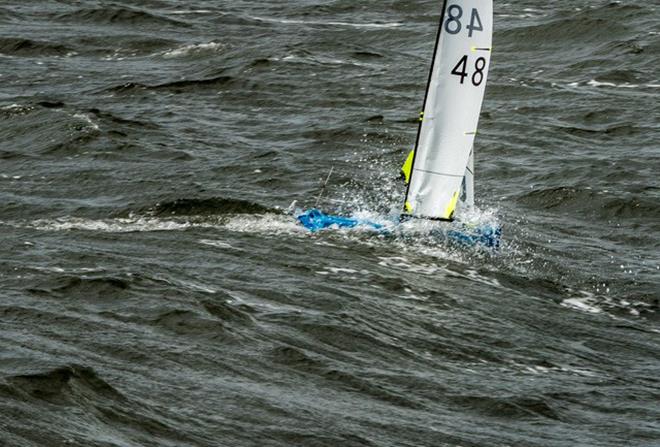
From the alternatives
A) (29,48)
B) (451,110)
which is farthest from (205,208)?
(29,48)

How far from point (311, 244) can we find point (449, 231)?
2.57 metres

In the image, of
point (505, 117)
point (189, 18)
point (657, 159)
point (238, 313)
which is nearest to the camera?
point (238, 313)

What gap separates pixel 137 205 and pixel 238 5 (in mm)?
22546

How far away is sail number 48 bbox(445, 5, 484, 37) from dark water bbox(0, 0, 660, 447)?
152 inches

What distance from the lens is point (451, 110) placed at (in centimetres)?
2462

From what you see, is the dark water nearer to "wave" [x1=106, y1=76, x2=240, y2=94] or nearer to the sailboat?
"wave" [x1=106, y1=76, x2=240, y2=94]

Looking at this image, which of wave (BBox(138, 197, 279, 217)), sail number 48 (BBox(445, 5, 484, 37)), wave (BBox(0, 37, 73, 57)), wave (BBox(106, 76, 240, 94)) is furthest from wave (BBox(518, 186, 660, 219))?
wave (BBox(0, 37, 73, 57))

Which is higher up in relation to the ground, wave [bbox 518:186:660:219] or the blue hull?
the blue hull

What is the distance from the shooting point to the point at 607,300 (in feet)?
76.2

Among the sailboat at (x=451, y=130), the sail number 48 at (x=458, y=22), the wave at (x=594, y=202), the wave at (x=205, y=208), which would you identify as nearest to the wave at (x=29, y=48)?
the wave at (x=205, y=208)

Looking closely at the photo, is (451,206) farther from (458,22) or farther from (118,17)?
(118,17)

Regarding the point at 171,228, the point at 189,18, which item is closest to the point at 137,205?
the point at 171,228

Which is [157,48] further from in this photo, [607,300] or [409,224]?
[607,300]

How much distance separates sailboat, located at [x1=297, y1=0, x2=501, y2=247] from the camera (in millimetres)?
23906
